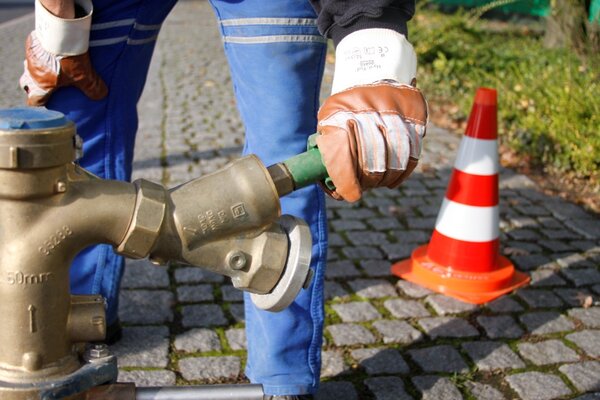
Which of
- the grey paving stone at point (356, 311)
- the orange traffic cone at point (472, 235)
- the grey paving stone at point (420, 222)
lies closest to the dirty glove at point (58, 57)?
A: the grey paving stone at point (356, 311)

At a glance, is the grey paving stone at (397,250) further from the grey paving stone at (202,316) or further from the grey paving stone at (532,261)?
the grey paving stone at (202,316)

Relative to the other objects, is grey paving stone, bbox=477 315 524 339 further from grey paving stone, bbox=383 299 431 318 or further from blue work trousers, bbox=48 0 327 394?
blue work trousers, bbox=48 0 327 394

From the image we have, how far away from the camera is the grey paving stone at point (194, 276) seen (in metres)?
3.55

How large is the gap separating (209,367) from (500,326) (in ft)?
4.15

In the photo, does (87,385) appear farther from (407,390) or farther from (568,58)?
(568,58)

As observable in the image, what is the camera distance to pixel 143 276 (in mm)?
3559

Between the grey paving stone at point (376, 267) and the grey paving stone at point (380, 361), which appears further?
the grey paving stone at point (376, 267)

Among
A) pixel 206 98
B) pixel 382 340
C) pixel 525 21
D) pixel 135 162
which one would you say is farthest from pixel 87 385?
pixel 525 21

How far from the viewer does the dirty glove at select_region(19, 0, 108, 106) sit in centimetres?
215

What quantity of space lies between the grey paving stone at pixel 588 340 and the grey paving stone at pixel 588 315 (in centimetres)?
7

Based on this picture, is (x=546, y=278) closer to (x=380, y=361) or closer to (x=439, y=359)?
(x=439, y=359)

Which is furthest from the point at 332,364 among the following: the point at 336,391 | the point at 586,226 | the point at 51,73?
the point at 586,226

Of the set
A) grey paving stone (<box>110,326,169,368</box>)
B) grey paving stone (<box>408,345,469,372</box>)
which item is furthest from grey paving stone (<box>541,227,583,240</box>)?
grey paving stone (<box>110,326,169,368</box>)

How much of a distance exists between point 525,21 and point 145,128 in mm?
7790
